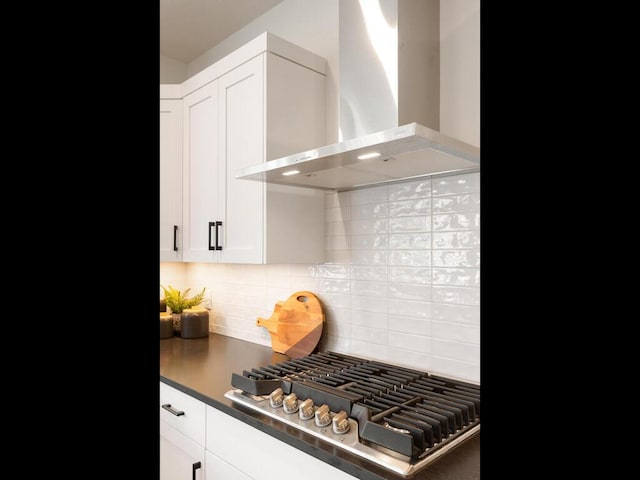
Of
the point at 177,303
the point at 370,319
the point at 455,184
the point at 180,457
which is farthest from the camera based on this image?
the point at 177,303

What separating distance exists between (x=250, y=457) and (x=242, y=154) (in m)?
1.24

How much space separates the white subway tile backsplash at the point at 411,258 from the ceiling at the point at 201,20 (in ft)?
4.75

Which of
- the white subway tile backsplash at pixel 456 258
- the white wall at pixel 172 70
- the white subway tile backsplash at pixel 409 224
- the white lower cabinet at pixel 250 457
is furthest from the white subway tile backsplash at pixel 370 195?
the white wall at pixel 172 70

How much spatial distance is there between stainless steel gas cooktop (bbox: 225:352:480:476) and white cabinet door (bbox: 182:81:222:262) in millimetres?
832

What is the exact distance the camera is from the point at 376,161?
1.40m

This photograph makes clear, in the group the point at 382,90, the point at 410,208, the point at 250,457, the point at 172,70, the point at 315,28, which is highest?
the point at 172,70

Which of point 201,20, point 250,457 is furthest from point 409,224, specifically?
point 201,20

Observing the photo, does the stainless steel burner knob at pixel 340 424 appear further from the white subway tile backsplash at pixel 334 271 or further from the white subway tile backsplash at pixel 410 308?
the white subway tile backsplash at pixel 334 271

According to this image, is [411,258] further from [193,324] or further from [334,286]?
[193,324]
